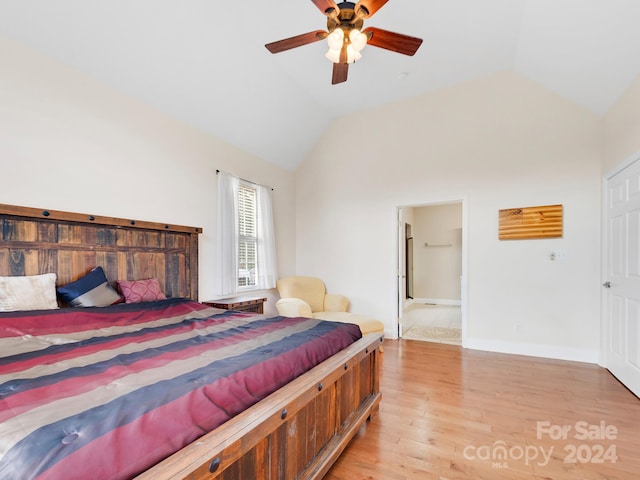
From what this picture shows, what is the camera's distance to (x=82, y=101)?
263 centimetres

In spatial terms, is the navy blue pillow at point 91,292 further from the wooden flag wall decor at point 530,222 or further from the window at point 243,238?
the wooden flag wall decor at point 530,222

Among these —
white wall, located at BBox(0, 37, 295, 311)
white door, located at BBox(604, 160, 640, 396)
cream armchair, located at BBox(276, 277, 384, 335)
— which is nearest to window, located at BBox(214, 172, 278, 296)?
white wall, located at BBox(0, 37, 295, 311)

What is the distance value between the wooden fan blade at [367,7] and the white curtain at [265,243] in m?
2.84

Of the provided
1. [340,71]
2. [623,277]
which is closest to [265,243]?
[340,71]

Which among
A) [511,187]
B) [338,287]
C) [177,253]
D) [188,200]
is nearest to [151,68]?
[188,200]

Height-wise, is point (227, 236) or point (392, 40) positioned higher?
point (392, 40)

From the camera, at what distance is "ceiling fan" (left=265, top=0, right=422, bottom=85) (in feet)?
6.51

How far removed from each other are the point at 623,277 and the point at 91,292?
467 centimetres

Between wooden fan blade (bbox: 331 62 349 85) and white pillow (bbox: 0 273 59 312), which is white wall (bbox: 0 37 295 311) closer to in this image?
white pillow (bbox: 0 273 59 312)

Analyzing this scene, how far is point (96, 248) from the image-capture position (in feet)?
8.81

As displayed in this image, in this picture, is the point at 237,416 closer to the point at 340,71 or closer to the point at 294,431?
the point at 294,431

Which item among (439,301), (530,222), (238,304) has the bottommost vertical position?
(439,301)

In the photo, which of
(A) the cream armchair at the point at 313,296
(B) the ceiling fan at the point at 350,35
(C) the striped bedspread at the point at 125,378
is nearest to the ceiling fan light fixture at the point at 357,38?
(B) the ceiling fan at the point at 350,35

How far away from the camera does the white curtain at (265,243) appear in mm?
4559
